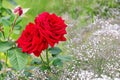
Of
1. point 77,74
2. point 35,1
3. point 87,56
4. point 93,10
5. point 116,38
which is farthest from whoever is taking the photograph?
point 35,1

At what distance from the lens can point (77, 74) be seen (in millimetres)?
2740

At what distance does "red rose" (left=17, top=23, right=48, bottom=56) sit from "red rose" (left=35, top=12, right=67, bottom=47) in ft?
0.10

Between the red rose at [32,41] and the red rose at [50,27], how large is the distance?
3 centimetres

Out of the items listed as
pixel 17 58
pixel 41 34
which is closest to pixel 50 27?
pixel 41 34

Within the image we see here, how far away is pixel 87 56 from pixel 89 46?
19cm

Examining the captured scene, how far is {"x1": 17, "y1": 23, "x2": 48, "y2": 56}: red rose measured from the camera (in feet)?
7.75

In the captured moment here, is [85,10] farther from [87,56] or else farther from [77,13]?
[87,56]

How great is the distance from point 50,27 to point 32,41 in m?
0.13

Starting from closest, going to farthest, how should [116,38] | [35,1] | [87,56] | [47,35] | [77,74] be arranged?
[47,35]
[77,74]
[87,56]
[116,38]
[35,1]

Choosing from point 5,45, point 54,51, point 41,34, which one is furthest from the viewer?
point 54,51

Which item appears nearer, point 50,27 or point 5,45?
point 50,27

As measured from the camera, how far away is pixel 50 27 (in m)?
2.38

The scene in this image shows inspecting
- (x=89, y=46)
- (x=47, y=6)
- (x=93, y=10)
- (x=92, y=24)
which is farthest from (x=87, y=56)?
(x=47, y=6)

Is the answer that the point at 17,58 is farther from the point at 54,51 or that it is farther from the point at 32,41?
the point at 54,51
